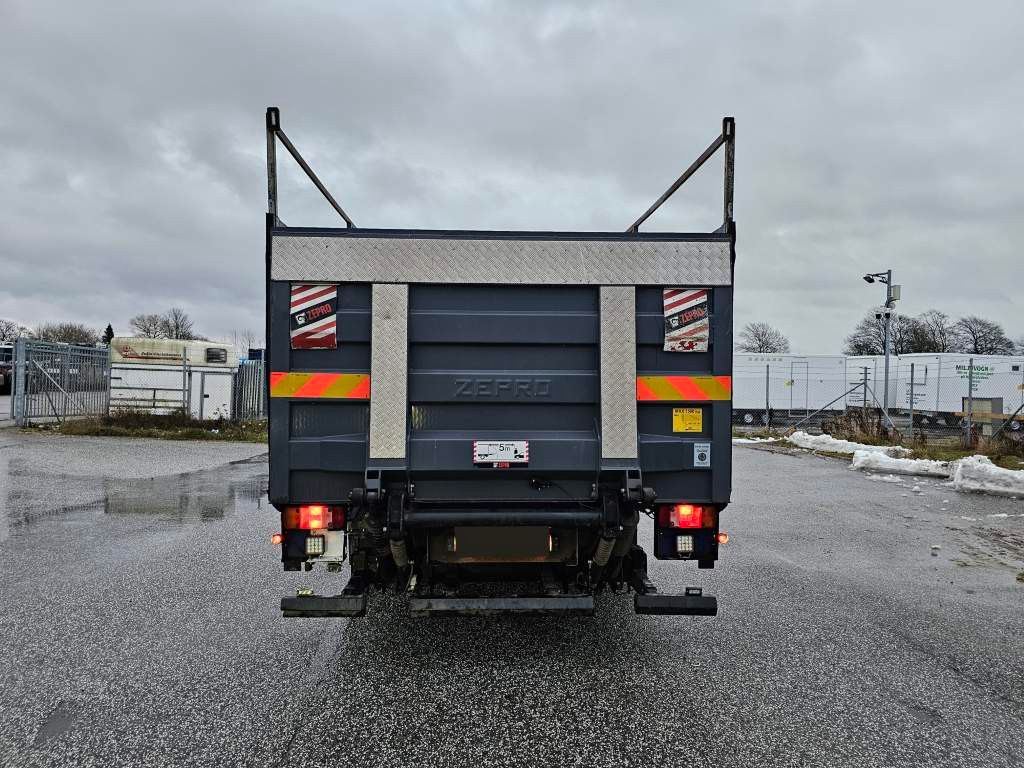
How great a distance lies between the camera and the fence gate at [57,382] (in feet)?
54.6

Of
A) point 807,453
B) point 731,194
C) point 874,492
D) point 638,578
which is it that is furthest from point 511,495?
point 807,453

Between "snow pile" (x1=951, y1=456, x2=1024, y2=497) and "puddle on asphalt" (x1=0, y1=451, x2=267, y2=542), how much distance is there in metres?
10.6

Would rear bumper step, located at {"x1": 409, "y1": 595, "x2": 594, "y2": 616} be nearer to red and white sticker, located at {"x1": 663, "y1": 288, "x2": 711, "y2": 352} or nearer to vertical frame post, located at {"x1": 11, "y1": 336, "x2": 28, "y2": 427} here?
red and white sticker, located at {"x1": 663, "y1": 288, "x2": 711, "y2": 352}

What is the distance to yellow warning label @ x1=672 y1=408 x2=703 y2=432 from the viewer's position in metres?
3.40

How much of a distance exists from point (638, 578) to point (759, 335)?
7525 centimetres

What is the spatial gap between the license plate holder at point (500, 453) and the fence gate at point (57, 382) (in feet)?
59.5

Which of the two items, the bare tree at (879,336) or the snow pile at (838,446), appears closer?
the snow pile at (838,446)

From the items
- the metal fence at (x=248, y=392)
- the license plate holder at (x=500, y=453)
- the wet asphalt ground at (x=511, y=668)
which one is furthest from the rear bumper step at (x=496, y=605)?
the metal fence at (x=248, y=392)

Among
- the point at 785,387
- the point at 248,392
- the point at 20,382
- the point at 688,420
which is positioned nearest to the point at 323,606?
the point at 688,420

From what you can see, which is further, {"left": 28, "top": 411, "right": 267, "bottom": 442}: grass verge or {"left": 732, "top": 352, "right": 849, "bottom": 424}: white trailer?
{"left": 732, "top": 352, "right": 849, "bottom": 424}: white trailer

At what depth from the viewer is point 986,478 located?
9438 mm

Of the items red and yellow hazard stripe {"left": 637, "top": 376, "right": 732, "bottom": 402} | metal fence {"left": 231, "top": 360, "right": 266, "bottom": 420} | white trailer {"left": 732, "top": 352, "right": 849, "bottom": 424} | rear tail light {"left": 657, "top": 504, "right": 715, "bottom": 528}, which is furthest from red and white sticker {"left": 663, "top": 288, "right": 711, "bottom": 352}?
white trailer {"left": 732, "top": 352, "right": 849, "bottom": 424}

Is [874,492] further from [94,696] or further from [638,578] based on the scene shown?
[94,696]

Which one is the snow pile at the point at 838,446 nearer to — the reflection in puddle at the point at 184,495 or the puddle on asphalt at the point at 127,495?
the reflection in puddle at the point at 184,495
